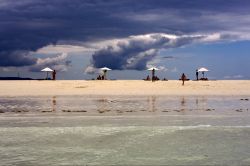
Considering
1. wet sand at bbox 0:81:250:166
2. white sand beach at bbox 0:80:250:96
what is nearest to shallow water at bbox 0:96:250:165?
wet sand at bbox 0:81:250:166

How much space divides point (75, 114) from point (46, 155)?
32.3 feet

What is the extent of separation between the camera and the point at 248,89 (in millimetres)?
43781

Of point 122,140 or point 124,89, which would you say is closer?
point 122,140

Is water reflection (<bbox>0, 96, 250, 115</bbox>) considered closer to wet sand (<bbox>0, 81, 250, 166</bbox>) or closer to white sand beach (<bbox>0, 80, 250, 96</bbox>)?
wet sand (<bbox>0, 81, 250, 166</bbox>)

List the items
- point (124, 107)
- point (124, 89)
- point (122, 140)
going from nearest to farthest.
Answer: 1. point (122, 140)
2. point (124, 107)
3. point (124, 89)

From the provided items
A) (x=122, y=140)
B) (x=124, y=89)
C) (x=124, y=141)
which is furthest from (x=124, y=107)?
(x=124, y=89)

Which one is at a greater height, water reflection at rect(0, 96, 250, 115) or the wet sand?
water reflection at rect(0, 96, 250, 115)

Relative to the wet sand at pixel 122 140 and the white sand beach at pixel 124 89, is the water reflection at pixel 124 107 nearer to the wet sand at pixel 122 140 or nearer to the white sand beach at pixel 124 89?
the wet sand at pixel 122 140

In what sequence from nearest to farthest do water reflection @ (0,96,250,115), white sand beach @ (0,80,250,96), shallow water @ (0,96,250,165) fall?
shallow water @ (0,96,250,165) < water reflection @ (0,96,250,115) < white sand beach @ (0,80,250,96)

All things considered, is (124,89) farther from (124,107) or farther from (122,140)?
(122,140)

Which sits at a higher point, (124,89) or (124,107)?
(124,89)

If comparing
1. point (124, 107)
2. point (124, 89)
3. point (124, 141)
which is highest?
point (124, 89)

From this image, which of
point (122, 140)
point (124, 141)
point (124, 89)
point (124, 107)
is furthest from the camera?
point (124, 89)

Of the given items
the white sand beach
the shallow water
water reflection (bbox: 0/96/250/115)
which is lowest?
the shallow water
